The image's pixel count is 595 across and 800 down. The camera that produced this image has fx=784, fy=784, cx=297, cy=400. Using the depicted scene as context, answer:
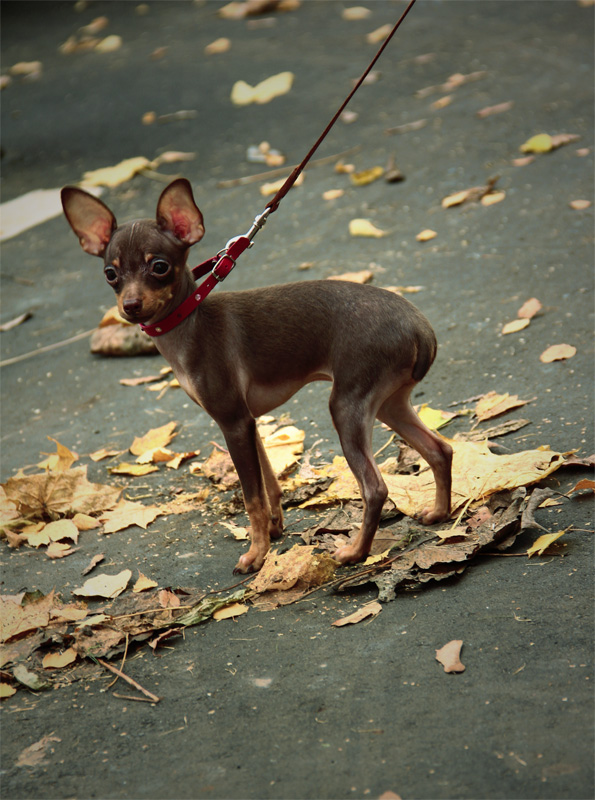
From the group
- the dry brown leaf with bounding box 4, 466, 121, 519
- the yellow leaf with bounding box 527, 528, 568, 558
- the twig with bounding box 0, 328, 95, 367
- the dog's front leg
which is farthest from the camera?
the twig with bounding box 0, 328, 95, 367

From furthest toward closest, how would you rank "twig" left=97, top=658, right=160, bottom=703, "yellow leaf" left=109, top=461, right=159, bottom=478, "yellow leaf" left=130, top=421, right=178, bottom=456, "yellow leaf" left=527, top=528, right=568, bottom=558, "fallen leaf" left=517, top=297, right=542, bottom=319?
"fallen leaf" left=517, top=297, right=542, bottom=319 < "yellow leaf" left=130, top=421, right=178, bottom=456 < "yellow leaf" left=109, top=461, right=159, bottom=478 < "yellow leaf" left=527, top=528, right=568, bottom=558 < "twig" left=97, top=658, right=160, bottom=703

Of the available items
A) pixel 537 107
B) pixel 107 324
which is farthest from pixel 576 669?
pixel 537 107

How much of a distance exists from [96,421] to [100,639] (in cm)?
261

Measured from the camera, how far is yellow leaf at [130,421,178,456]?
487 cm

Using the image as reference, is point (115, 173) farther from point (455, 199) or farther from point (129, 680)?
point (129, 680)

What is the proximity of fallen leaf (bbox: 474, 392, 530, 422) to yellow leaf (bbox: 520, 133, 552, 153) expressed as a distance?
4191mm

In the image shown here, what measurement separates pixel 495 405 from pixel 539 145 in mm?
4383

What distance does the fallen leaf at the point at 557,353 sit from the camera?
15.6ft

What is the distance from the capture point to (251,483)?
3.41 m

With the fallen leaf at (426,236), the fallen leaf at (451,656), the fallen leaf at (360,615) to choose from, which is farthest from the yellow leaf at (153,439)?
the fallen leaf at (426,236)

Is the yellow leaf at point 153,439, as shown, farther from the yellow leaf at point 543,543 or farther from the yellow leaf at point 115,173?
the yellow leaf at point 115,173

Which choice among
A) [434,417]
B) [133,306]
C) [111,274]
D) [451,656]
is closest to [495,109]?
[434,417]

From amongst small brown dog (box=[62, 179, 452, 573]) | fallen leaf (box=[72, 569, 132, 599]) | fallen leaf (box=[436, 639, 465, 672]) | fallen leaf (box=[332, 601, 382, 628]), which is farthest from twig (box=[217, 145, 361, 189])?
fallen leaf (box=[436, 639, 465, 672])

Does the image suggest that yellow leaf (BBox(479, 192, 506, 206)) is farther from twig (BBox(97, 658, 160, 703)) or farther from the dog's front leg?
twig (BBox(97, 658, 160, 703))
